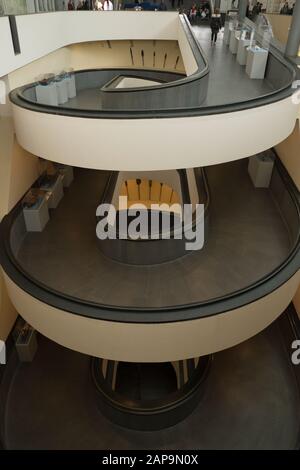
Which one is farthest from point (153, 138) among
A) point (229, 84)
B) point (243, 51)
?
point (243, 51)

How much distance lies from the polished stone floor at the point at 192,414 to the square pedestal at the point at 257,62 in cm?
791

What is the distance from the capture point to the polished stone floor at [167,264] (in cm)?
741

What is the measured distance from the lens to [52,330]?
707cm

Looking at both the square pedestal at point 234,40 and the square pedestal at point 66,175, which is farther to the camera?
the square pedestal at point 234,40

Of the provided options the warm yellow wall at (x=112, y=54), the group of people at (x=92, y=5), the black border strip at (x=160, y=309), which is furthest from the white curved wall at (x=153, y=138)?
the group of people at (x=92, y=5)

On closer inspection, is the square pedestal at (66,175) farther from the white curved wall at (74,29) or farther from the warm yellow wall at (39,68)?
the white curved wall at (74,29)

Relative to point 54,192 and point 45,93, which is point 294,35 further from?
point 54,192

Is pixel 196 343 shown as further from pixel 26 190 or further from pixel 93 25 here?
pixel 93 25

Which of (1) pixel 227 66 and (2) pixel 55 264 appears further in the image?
(1) pixel 227 66

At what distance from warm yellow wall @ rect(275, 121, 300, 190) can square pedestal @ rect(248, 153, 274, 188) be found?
16.0 inches

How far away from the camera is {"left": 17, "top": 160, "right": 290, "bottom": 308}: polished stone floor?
7.41 metres

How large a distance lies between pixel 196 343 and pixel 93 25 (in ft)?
48.6
